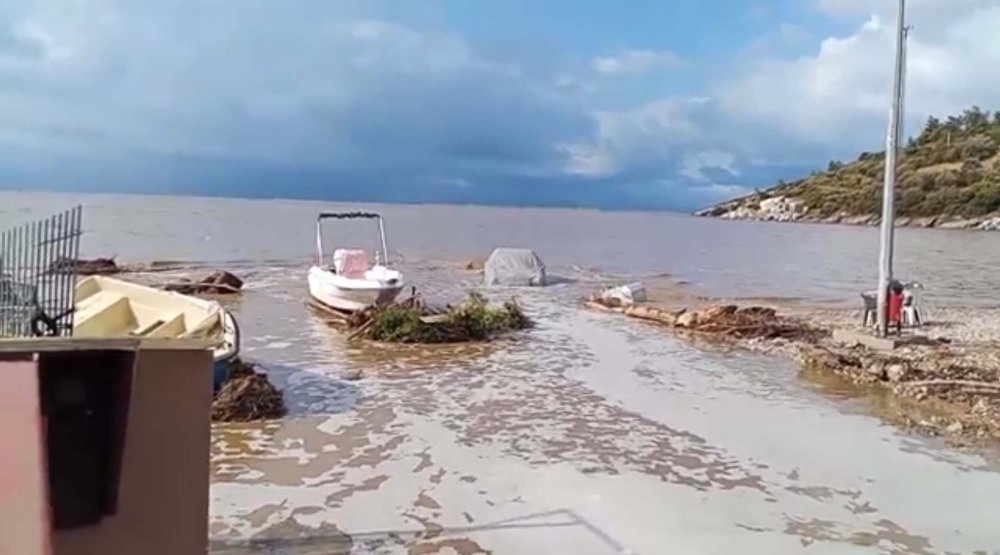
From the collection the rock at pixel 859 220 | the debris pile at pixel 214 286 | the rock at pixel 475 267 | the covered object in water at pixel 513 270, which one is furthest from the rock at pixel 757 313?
the rock at pixel 859 220

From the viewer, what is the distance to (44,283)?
4.62 meters

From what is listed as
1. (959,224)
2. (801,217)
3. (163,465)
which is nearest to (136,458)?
(163,465)

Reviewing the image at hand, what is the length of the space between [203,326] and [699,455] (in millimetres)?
4987

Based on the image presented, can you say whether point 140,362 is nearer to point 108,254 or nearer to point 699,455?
point 699,455

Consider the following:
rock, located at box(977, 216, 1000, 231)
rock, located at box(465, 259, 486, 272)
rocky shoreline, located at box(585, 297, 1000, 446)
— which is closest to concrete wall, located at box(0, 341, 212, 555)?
rocky shoreline, located at box(585, 297, 1000, 446)

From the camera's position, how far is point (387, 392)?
387 inches

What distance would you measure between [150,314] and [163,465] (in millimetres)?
7137

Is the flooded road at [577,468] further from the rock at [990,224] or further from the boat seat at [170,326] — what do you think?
the rock at [990,224]

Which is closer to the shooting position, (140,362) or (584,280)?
(140,362)

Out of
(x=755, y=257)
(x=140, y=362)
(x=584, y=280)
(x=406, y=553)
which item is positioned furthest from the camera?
(x=755, y=257)

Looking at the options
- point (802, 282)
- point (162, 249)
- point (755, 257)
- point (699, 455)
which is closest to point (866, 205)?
point (755, 257)

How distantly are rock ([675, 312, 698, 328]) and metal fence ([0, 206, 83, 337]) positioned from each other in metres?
12.9

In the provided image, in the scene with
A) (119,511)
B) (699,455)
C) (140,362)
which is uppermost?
(140,362)

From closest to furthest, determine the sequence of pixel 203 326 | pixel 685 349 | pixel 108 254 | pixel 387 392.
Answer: pixel 203 326
pixel 387 392
pixel 685 349
pixel 108 254
